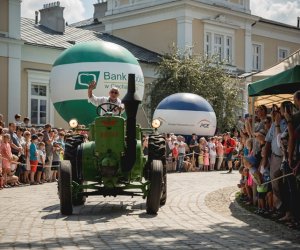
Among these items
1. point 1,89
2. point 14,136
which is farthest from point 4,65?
point 14,136

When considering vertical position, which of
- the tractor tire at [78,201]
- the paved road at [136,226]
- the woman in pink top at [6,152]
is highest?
the woman in pink top at [6,152]

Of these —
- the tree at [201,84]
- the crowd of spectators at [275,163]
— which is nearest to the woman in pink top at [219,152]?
the tree at [201,84]

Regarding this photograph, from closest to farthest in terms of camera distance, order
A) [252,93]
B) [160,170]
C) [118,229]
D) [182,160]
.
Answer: [118,229] < [160,170] < [252,93] < [182,160]

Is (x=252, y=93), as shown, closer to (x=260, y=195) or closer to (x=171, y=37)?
(x=260, y=195)

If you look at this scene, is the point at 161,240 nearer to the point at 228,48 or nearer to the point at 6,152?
the point at 6,152

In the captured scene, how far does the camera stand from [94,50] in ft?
71.2

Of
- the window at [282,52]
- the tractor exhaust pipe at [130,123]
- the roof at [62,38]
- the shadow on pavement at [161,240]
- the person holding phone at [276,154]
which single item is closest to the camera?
the shadow on pavement at [161,240]

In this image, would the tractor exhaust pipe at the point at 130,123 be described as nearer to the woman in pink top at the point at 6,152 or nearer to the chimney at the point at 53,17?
the woman in pink top at the point at 6,152

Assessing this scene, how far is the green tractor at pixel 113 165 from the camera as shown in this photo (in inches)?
427

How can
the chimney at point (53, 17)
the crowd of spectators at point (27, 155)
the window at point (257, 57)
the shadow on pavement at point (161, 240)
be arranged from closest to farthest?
1. the shadow on pavement at point (161, 240)
2. the crowd of spectators at point (27, 155)
3. the chimney at point (53, 17)
4. the window at point (257, 57)

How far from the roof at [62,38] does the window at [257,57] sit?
10407 millimetres

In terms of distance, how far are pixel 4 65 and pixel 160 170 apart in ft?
70.7

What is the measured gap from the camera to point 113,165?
35.9 ft

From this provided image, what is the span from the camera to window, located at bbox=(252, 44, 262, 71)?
49.9 meters
